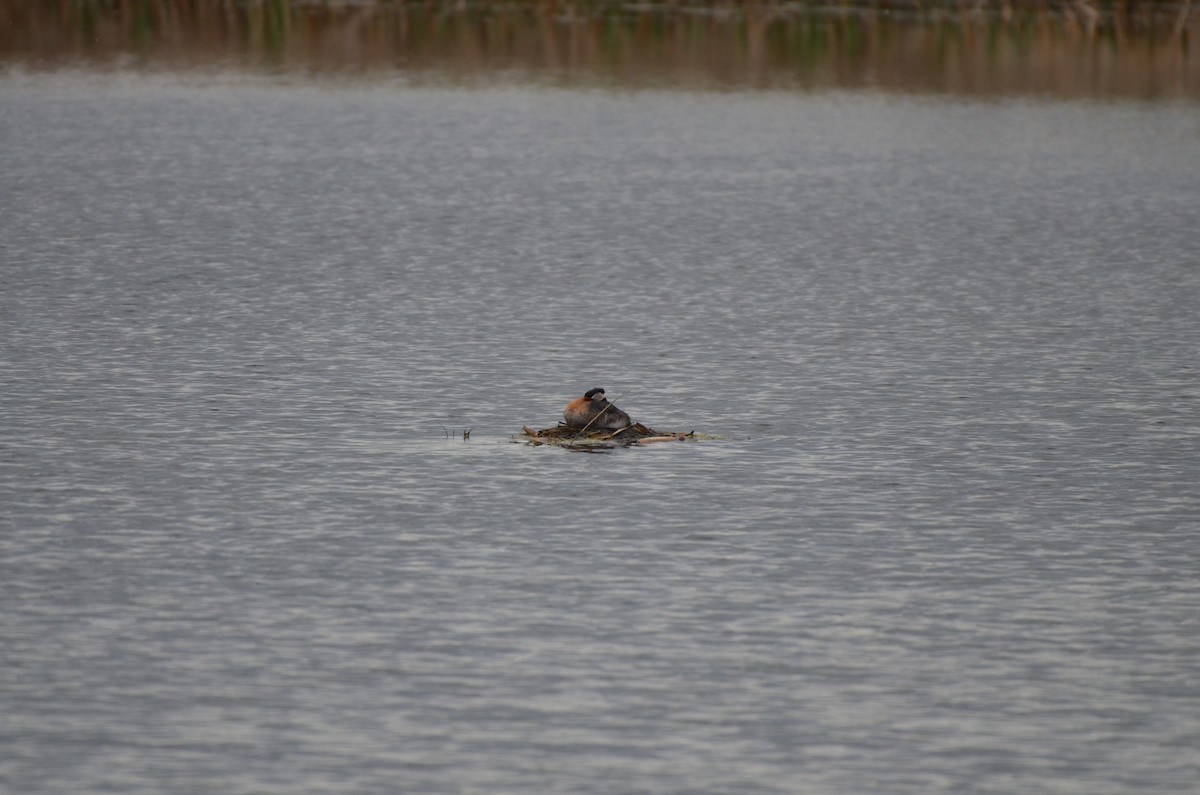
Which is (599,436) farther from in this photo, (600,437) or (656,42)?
(656,42)

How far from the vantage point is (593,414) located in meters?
16.0

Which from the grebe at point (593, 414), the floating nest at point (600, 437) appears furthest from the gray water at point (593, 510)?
the grebe at point (593, 414)

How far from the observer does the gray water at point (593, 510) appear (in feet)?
32.4

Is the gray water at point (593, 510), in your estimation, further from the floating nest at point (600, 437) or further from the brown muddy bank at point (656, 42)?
the brown muddy bank at point (656, 42)

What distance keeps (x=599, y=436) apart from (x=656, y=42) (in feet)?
194

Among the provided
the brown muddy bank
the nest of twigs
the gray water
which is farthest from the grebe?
the brown muddy bank

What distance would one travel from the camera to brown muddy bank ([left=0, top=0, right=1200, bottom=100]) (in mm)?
64375

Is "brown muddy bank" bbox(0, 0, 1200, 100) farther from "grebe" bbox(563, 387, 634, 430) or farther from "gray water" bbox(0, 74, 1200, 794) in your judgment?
"grebe" bbox(563, 387, 634, 430)

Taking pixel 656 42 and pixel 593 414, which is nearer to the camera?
pixel 593 414

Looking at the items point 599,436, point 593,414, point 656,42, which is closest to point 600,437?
point 599,436

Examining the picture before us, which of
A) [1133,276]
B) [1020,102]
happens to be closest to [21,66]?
[1020,102]

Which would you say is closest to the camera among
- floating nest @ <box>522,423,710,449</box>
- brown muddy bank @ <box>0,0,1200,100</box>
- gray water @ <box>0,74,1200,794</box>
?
gray water @ <box>0,74,1200,794</box>

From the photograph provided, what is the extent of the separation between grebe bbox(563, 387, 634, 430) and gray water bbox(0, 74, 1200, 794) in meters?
0.43

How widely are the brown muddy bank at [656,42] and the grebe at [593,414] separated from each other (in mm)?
→ 44880
